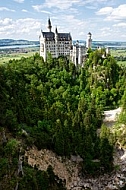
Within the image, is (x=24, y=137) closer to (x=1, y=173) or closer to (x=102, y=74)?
(x=1, y=173)

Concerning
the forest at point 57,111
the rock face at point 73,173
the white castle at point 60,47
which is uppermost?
the white castle at point 60,47

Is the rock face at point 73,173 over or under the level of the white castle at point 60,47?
under

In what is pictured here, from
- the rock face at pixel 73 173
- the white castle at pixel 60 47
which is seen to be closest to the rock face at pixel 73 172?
the rock face at pixel 73 173

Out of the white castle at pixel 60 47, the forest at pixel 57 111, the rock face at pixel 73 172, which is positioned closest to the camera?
the forest at pixel 57 111

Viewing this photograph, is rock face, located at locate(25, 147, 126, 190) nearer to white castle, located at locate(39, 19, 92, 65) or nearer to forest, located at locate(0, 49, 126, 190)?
forest, located at locate(0, 49, 126, 190)

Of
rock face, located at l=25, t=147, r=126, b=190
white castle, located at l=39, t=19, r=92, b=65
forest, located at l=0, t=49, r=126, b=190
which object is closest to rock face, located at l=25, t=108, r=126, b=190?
rock face, located at l=25, t=147, r=126, b=190

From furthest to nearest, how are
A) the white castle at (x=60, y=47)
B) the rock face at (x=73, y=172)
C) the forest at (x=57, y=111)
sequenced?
the white castle at (x=60, y=47) → the rock face at (x=73, y=172) → the forest at (x=57, y=111)

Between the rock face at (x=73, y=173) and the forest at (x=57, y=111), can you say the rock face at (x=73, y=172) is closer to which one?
the rock face at (x=73, y=173)

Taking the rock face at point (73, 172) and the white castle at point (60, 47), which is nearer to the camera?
the rock face at point (73, 172)
